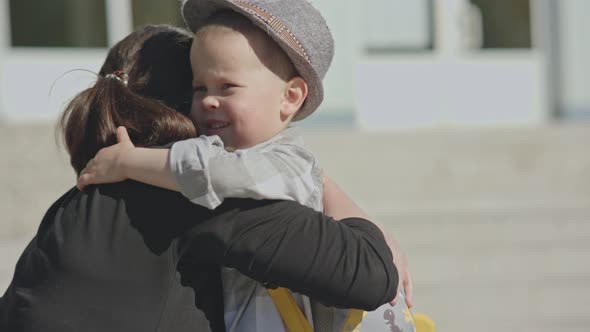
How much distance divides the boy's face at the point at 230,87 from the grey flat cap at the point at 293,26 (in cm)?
6

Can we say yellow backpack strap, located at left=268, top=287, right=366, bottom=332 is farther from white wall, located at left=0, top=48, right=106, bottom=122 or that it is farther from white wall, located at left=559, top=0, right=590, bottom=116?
white wall, located at left=559, top=0, right=590, bottom=116

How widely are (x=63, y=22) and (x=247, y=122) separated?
21.9ft

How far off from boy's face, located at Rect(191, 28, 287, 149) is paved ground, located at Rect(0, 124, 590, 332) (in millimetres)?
4313

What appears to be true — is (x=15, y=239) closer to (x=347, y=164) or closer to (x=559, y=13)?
(x=347, y=164)

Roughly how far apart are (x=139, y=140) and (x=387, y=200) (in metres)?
5.81

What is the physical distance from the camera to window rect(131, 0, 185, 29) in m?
8.35

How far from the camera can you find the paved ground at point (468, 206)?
6.51 metres

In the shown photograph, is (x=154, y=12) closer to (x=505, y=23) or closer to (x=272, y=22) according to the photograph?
(x=505, y=23)

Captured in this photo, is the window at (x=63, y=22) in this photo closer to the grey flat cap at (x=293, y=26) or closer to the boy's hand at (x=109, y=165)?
the grey flat cap at (x=293, y=26)

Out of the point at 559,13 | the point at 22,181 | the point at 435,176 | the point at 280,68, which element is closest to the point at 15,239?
the point at 22,181

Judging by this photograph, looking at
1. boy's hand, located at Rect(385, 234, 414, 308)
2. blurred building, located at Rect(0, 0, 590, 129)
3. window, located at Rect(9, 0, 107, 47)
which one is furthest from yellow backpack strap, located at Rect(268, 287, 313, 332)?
window, located at Rect(9, 0, 107, 47)

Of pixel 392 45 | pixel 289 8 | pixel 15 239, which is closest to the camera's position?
pixel 289 8

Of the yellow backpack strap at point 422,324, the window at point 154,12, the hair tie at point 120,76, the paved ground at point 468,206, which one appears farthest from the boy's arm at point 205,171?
the window at point 154,12

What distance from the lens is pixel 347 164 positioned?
770cm
